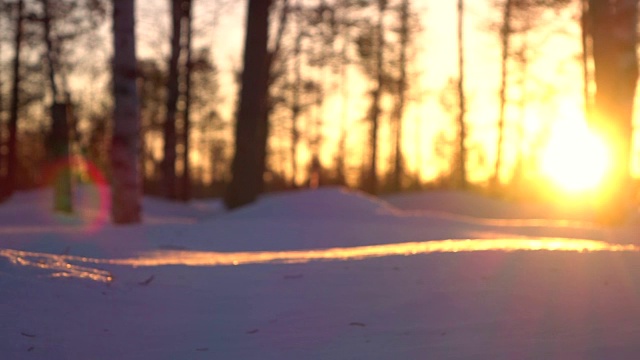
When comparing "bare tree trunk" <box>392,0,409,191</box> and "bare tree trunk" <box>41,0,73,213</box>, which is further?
"bare tree trunk" <box>392,0,409,191</box>

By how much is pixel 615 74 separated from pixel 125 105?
25.9ft

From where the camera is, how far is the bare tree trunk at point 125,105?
1350 centimetres

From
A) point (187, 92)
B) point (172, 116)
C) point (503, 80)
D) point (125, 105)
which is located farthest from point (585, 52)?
point (125, 105)

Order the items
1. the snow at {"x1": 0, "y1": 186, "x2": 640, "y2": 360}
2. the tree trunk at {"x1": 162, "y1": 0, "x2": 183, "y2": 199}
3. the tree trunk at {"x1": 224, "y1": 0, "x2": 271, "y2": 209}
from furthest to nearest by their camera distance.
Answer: the tree trunk at {"x1": 162, "y1": 0, "x2": 183, "y2": 199}, the tree trunk at {"x1": 224, "y1": 0, "x2": 271, "y2": 209}, the snow at {"x1": 0, "y1": 186, "x2": 640, "y2": 360}

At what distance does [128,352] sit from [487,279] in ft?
8.77

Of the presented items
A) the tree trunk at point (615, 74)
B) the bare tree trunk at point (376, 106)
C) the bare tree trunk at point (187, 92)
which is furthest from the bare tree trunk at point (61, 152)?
the bare tree trunk at point (376, 106)

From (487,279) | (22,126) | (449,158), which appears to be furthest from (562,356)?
(449,158)

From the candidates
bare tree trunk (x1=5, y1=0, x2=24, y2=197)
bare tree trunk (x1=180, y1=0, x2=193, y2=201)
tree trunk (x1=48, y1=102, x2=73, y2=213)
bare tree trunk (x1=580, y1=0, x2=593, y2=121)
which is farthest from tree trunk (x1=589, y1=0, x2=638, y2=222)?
bare tree trunk (x1=5, y1=0, x2=24, y2=197)

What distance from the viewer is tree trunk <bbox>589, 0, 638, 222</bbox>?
543 inches

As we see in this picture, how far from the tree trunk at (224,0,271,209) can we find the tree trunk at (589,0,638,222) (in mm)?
7610

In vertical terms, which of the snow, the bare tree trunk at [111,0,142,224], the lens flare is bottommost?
the lens flare

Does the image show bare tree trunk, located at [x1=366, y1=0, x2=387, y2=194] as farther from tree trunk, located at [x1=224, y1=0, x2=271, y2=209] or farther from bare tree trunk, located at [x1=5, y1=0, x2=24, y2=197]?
tree trunk, located at [x1=224, y1=0, x2=271, y2=209]

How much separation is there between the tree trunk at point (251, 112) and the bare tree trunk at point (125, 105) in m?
5.73

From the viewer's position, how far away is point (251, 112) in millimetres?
19562
